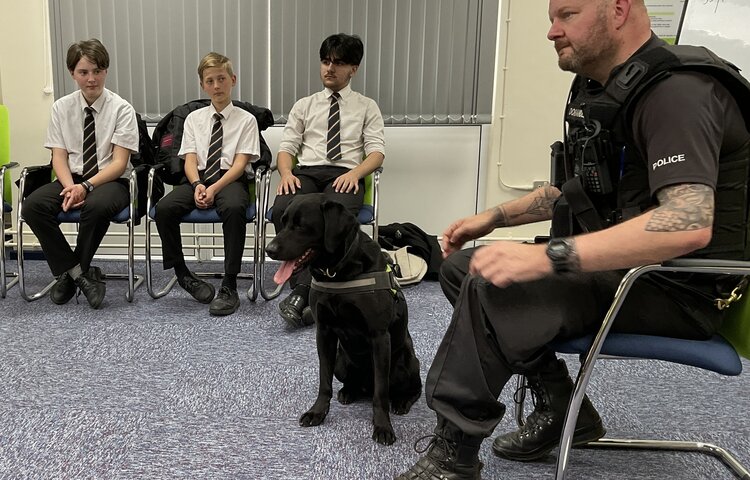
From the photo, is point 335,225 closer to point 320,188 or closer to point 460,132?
point 320,188

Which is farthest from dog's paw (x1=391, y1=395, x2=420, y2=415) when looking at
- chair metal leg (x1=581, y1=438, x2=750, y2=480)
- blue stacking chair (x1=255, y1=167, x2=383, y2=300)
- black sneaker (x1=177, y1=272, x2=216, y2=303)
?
black sneaker (x1=177, y1=272, x2=216, y2=303)

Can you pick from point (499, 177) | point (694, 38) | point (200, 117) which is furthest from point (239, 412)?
point (694, 38)

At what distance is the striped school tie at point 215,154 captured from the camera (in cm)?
311

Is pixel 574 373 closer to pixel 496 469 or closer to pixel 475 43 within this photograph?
pixel 496 469

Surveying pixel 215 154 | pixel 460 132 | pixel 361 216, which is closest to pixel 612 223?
pixel 361 216

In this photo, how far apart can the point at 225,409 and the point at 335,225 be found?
70 centimetres

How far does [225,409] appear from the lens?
6.17ft

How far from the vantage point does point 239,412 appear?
1.87 m

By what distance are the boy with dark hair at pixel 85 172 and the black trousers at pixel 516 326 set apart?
7.03 feet

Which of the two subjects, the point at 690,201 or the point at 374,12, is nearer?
the point at 690,201

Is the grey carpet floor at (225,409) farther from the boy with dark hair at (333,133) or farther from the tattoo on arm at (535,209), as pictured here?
the boy with dark hair at (333,133)

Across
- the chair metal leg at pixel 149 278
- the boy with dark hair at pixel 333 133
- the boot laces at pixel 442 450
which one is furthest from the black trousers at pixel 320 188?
the boot laces at pixel 442 450

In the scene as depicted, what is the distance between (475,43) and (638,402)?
90.2 inches

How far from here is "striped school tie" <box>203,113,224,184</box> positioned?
3111 mm
